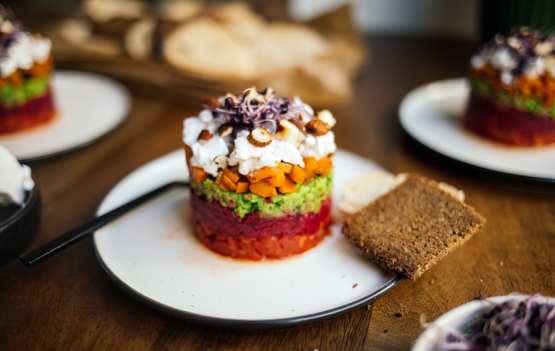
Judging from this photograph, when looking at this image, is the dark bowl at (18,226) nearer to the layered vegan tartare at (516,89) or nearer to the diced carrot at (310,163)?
the diced carrot at (310,163)

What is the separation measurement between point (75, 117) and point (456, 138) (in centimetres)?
202

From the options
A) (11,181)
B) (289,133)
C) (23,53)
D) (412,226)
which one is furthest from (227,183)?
(23,53)

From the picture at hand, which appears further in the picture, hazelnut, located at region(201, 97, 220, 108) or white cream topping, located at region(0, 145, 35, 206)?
hazelnut, located at region(201, 97, 220, 108)

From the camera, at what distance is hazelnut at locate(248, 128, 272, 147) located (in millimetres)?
1701

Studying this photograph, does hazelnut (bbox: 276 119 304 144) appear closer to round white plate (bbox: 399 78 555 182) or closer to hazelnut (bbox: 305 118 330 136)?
hazelnut (bbox: 305 118 330 136)

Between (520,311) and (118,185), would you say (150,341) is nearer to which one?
(118,185)

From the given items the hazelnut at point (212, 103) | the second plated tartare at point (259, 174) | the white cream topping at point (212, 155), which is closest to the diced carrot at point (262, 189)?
the second plated tartare at point (259, 174)

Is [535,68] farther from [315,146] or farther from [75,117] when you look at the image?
[75,117]

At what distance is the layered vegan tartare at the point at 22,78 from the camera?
8.50 feet

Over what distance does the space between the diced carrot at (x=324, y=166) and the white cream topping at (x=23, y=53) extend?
1.67 meters

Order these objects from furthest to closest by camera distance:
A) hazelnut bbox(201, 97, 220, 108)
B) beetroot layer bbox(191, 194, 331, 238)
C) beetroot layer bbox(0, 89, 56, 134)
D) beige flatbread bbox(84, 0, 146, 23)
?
beige flatbread bbox(84, 0, 146, 23), beetroot layer bbox(0, 89, 56, 134), hazelnut bbox(201, 97, 220, 108), beetroot layer bbox(191, 194, 331, 238)

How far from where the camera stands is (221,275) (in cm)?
178

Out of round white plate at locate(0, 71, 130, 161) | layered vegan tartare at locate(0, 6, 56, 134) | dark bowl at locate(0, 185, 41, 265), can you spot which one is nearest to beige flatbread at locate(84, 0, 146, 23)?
round white plate at locate(0, 71, 130, 161)

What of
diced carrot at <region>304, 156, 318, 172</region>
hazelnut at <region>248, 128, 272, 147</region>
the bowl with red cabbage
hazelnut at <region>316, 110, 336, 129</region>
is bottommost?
the bowl with red cabbage
